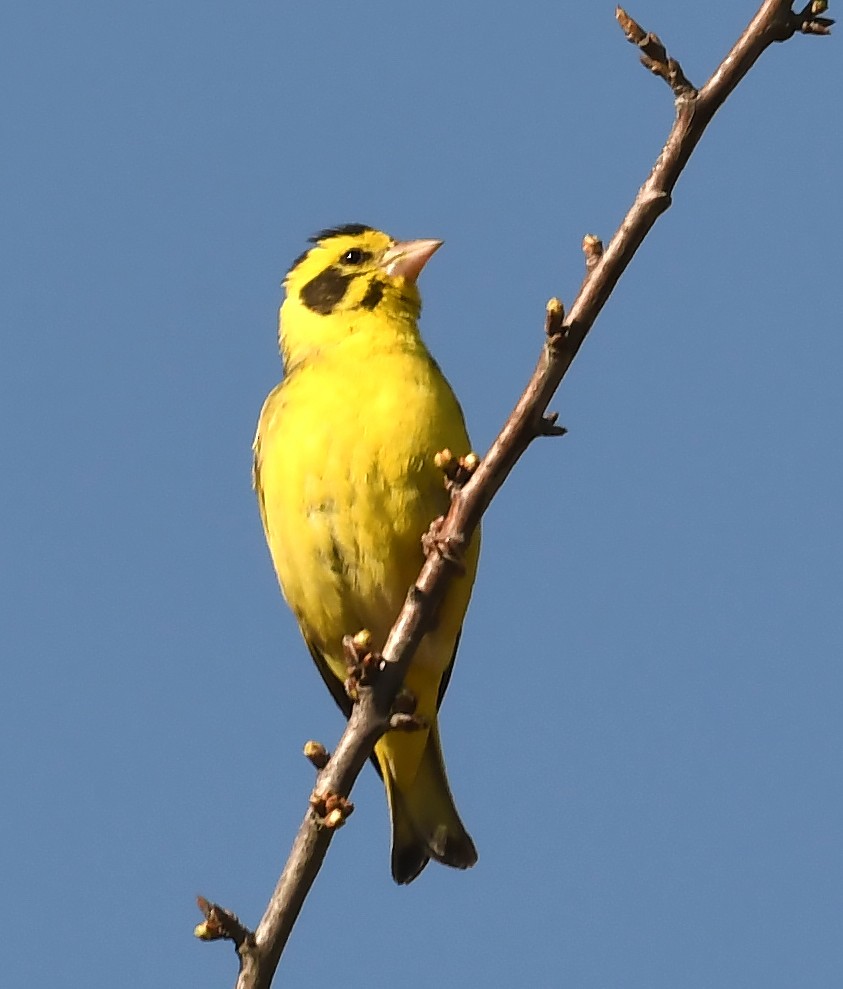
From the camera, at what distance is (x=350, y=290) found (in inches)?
264

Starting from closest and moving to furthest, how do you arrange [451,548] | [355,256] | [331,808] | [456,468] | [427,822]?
[451,548] < [331,808] < [456,468] < [427,822] < [355,256]

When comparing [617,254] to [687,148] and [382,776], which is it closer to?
[687,148]

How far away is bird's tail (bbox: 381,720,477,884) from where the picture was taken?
6.38m

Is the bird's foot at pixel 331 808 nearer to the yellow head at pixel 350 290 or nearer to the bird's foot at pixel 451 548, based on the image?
the bird's foot at pixel 451 548

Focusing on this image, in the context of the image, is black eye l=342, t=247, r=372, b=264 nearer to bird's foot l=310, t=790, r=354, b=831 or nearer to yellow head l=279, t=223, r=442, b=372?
yellow head l=279, t=223, r=442, b=372

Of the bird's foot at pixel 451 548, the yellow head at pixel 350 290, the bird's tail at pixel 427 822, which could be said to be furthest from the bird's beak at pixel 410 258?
the bird's foot at pixel 451 548

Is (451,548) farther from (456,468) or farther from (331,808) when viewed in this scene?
(331,808)

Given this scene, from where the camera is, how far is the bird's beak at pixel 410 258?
6.68 meters

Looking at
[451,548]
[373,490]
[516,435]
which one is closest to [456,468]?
[451,548]

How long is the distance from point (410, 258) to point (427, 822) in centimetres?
245

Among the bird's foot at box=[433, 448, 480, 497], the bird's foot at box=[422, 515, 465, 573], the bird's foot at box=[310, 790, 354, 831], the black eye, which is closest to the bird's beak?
the black eye

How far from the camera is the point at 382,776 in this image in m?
6.49

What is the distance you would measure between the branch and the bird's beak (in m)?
2.64

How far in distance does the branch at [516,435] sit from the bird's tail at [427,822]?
7.23ft
